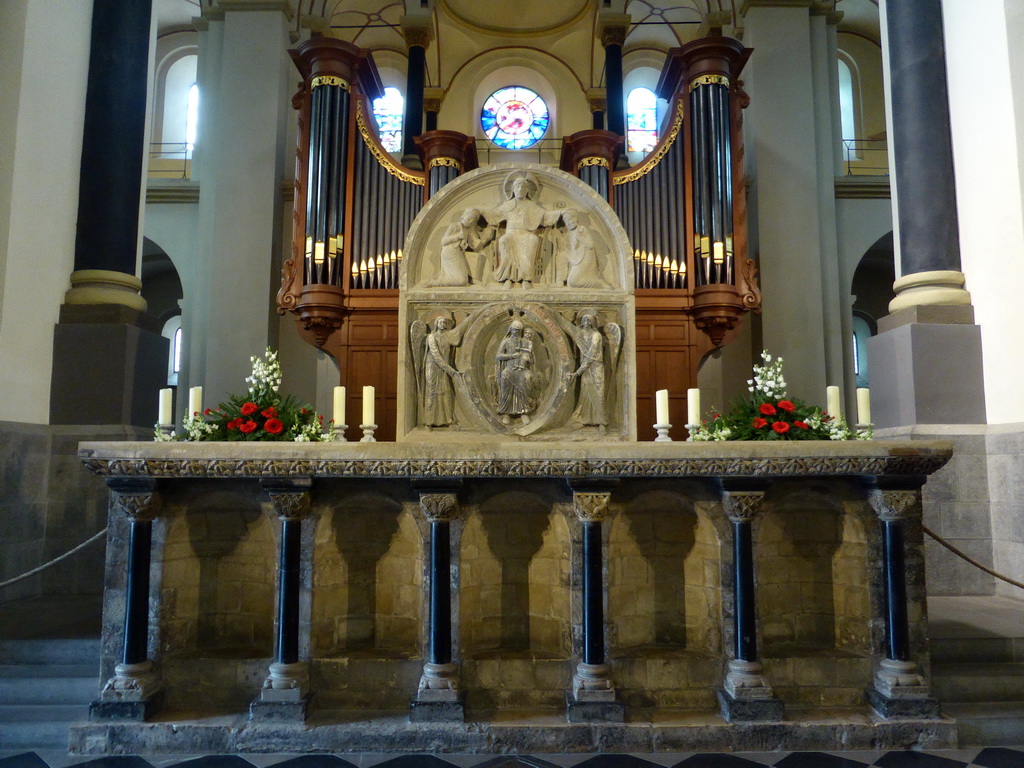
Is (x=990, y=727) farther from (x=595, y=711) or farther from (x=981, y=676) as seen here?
(x=595, y=711)

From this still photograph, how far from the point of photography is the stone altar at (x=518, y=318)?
17.6ft

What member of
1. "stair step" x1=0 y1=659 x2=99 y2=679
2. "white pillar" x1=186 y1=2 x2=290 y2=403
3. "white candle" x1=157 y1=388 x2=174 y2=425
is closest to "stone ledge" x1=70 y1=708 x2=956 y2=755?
"stair step" x1=0 y1=659 x2=99 y2=679

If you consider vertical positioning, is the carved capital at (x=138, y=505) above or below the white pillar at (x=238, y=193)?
below

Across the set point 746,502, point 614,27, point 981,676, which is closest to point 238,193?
point 614,27

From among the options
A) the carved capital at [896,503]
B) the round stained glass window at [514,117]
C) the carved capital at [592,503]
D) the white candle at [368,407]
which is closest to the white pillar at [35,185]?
the white candle at [368,407]

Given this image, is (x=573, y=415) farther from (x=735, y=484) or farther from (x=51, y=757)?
(x=51, y=757)

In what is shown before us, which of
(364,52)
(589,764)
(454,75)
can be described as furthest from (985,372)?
(454,75)

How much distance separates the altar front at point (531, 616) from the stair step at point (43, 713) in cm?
27

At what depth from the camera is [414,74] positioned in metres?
11.0

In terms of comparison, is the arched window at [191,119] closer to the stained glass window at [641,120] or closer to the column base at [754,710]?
the stained glass window at [641,120]

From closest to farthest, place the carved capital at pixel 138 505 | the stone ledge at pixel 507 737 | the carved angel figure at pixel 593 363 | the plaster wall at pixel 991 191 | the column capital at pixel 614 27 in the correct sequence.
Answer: the stone ledge at pixel 507 737 → the carved capital at pixel 138 505 → the carved angel figure at pixel 593 363 → the plaster wall at pixel 991 191 → the column capital at pixel 614 27

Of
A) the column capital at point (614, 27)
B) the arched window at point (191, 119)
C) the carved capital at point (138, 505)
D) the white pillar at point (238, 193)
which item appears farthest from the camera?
the arched window at point (191, 119)

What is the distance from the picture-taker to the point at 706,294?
8125mm

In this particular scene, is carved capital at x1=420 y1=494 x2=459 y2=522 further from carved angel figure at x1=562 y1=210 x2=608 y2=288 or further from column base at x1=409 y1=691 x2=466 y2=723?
carved angel figure at x1=562 y1=210 x2=608 y2=288
